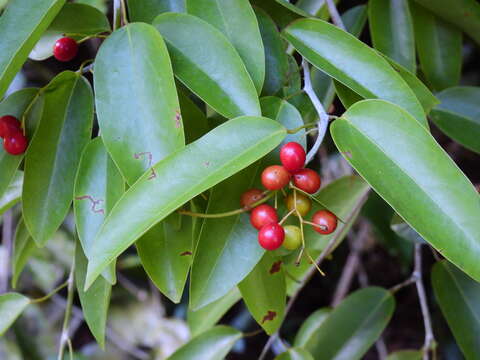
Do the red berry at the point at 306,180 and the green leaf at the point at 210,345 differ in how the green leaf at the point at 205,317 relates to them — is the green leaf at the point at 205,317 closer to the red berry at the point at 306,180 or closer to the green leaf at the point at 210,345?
the green leaf at the point at 210,345

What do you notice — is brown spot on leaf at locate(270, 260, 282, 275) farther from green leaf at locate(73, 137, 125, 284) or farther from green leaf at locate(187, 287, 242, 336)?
green leaf at locate(187, 287, 242, 336)

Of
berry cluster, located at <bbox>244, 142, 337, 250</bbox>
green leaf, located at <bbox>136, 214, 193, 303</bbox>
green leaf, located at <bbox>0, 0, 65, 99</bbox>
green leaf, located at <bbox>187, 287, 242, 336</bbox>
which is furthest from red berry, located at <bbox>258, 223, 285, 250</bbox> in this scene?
green leaf, located at <bbox>187, 287, 242, 336</bbox>

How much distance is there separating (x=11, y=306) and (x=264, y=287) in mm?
473

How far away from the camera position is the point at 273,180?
0.59m

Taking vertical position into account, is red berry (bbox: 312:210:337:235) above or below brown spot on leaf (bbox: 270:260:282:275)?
above

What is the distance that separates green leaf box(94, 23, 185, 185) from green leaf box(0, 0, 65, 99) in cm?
8

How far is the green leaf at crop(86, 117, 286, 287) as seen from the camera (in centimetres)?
52

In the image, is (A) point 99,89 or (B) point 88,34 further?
(B) point 88,34

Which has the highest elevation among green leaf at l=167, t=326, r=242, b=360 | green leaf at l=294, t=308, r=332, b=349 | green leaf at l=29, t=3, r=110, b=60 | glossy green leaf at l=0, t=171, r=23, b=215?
green leaf at l=29, t=3, r=110, b=60

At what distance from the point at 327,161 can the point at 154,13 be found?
0.98 meters

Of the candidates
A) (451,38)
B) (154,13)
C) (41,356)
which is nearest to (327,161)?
(451,38)

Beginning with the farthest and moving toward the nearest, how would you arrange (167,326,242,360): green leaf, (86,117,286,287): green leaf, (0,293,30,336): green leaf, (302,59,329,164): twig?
1. (167,326,242,360): green leaf
2. (0,293,30,336): green leaf
3. (302,59,329,164): twig
4. (86,117,286,287): green leaf

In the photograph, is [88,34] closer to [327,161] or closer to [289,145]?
[289,145]

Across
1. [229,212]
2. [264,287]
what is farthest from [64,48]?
[264,287]
